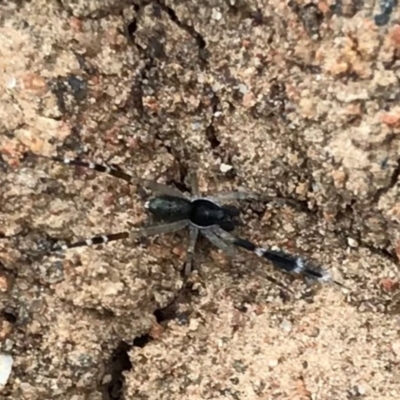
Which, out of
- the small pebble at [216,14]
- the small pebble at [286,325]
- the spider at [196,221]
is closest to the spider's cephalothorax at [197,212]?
the spider at [196,221]

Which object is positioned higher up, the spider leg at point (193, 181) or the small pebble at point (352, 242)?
the spider leg at point (193, 181)

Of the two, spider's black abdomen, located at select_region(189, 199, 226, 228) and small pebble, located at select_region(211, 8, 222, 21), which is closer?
small pebble, located at select_region(211, 8, 222, 21)

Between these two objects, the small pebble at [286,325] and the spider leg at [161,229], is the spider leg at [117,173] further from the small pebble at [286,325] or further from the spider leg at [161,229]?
the small pebble at [286,325]

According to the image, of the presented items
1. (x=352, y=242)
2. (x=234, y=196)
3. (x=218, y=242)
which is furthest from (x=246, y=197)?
(x=352, y=242)

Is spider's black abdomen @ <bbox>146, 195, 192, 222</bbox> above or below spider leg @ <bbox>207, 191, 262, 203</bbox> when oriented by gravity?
below

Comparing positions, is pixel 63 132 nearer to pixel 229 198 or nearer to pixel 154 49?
pixel 154 49

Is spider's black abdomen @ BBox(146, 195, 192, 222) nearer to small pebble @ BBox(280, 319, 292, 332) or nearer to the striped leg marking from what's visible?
the striped leg marking

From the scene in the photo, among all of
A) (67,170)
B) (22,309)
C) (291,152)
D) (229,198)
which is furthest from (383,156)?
(22,309)

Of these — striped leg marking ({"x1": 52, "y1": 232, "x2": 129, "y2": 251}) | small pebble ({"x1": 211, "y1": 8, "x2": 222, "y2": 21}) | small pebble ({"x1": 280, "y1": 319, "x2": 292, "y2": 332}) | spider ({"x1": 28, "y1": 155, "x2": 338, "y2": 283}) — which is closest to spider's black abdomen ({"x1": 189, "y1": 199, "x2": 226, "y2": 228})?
spider ({"x1": 28, "y1": 155, "x2": 338, "y2": 283})
